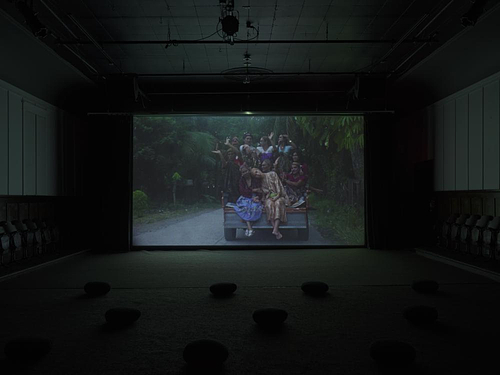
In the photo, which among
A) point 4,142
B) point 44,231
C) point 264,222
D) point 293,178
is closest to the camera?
point 4,142

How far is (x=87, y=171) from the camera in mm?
12000

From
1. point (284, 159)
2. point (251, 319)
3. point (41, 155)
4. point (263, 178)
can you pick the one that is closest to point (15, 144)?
point (41, 155)

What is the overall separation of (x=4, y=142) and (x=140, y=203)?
15.5 ft

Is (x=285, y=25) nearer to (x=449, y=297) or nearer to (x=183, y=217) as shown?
(x=449, y=297)

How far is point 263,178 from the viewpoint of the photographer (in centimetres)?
1262

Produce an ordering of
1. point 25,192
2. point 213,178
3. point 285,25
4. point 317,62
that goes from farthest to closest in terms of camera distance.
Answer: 1. point 213,178
2. point 317,62
3. point 25,192
4. point 285,25

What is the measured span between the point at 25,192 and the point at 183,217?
4587 millimetres

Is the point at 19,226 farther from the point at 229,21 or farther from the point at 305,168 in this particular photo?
the point at 305,168

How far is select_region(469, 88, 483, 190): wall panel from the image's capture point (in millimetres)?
9000

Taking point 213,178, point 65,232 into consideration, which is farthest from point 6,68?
point 213,178

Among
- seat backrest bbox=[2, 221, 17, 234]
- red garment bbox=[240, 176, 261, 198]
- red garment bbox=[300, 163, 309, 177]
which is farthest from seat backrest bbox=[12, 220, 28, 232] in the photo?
red garment bbox=[300, 163, 309, 177]

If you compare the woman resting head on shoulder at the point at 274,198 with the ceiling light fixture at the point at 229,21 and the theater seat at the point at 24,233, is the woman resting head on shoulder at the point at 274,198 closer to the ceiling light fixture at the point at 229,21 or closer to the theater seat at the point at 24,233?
the theater seat at the point at 24,233

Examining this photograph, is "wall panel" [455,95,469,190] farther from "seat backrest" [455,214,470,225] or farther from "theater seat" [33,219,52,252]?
"theater seat" [33,219,52,252]

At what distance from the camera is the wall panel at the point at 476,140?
9000 millimetres
